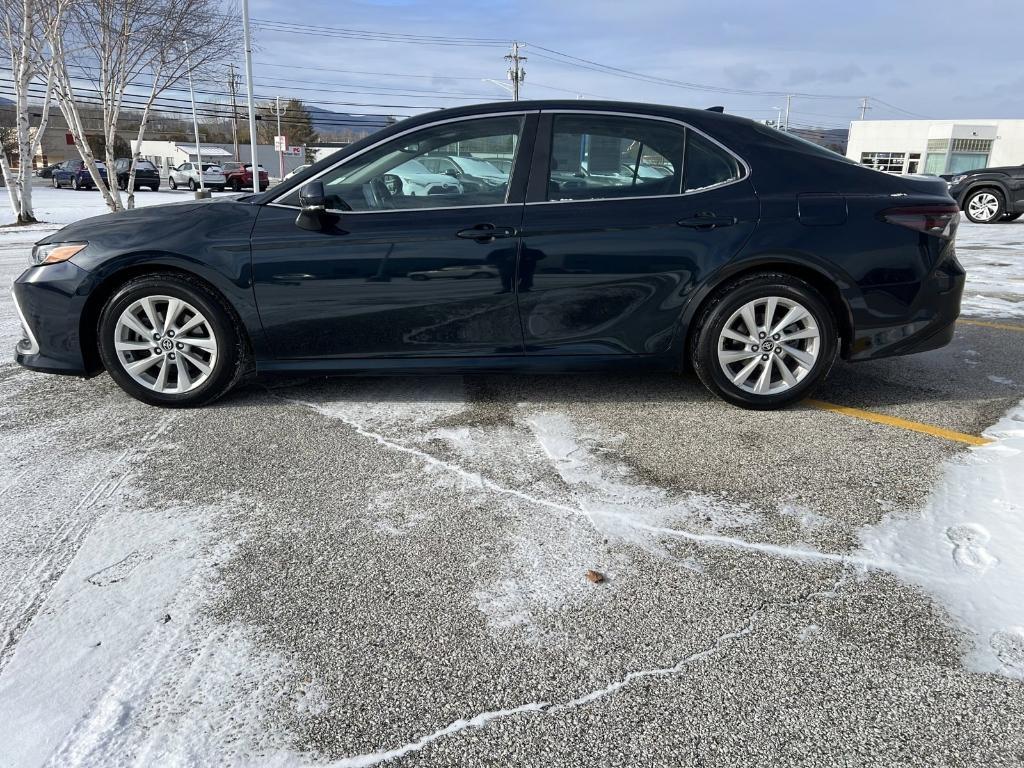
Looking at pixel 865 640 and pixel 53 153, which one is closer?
pixel 865 640

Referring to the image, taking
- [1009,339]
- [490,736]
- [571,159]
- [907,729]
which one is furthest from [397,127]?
[1009,339]

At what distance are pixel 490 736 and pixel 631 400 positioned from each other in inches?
110

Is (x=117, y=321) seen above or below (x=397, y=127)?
below

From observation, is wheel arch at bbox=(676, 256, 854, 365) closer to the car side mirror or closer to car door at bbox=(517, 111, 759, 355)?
A: car door at bbox=(517, 111, 759, 355)

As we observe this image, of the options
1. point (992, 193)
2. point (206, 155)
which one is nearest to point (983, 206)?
point (992, 193)

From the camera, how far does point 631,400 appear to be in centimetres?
445

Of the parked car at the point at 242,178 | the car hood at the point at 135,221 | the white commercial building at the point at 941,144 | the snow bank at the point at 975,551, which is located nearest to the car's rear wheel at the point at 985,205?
the snow bank at the point at 975,551

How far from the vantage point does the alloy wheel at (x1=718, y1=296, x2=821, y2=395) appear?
4051 mm

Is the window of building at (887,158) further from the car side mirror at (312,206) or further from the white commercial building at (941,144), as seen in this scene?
the car side mirror at (312,206)

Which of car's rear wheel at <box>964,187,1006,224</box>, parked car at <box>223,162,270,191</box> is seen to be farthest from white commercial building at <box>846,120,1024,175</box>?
car's rear wheel at <box>964,187,1006,224</box>

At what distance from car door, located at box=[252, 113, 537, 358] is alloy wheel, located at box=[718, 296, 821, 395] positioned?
3.90 ft

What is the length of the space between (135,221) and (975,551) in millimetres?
4321

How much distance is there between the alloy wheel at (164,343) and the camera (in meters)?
4.08

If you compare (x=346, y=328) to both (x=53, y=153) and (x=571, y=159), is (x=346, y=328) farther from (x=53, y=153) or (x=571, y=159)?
(x=53, y=153)
